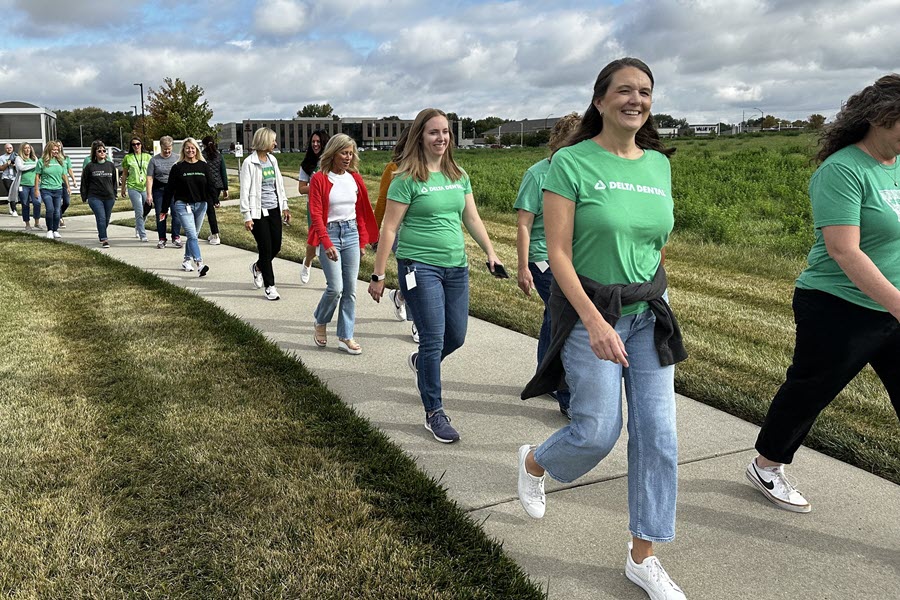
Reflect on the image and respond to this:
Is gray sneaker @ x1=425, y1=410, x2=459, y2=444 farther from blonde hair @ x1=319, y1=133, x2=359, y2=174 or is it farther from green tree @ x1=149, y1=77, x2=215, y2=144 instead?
green tree @ x1=149, y1=77, x2=215, y2=144

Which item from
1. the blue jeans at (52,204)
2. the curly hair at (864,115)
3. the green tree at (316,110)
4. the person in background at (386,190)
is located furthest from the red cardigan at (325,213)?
the green tree at (316,110)

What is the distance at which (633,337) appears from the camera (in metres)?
2.76

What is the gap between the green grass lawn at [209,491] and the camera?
286cm

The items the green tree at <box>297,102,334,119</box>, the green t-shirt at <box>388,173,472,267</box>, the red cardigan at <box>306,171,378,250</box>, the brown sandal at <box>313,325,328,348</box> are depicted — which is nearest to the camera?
the green t-shirt at <box>388,173,472,267</box>

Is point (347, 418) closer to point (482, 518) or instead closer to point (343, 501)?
point (343, 501)

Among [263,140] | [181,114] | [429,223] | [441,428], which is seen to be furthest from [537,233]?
[181,114]

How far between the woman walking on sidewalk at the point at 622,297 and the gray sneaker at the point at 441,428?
1.48 meters

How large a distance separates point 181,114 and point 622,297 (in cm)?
4895

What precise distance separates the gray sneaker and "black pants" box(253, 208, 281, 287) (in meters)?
4.15

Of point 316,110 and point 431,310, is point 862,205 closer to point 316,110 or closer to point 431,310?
point 431,310

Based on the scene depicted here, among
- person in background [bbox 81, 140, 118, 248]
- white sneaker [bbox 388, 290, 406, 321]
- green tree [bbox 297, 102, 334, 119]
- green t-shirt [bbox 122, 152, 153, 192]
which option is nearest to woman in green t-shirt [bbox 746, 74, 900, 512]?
white sneaker [bbox 388, 290, 406, 321]

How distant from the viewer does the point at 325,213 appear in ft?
19.8

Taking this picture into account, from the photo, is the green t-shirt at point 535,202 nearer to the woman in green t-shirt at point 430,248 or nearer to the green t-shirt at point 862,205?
the woman in green t-shirt at point 430,248

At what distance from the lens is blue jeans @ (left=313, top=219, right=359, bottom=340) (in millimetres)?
6090
